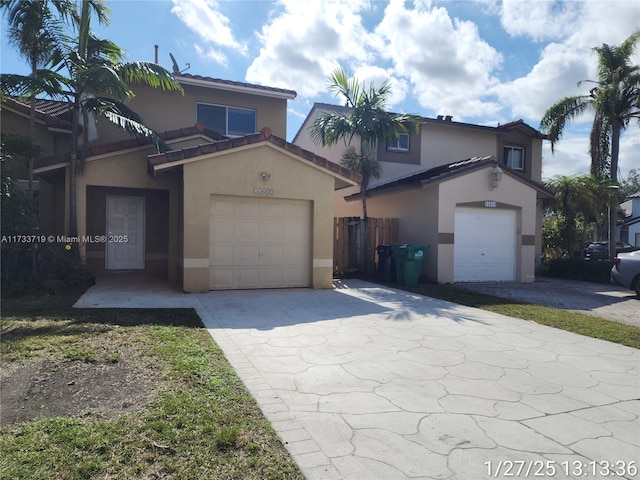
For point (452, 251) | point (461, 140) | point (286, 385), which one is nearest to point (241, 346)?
point (286, 385)

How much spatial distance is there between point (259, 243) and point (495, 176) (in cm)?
805

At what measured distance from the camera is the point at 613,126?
18.3 meters

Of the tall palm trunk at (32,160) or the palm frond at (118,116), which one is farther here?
the palm frond at (118,116)

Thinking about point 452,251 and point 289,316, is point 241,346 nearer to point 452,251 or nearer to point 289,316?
point 289,316

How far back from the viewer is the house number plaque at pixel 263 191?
33.7 feet

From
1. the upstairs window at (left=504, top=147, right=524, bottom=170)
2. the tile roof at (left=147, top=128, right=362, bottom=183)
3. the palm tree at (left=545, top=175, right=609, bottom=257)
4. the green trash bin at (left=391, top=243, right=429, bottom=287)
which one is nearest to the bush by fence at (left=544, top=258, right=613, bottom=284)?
the palm tree at (left=545, top=175, right=609, bottom=257)

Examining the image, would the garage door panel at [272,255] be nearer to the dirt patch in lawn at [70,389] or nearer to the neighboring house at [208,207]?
the neighboring house at [208,207]

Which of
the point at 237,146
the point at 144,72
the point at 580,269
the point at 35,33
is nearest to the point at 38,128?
the point at 35,33

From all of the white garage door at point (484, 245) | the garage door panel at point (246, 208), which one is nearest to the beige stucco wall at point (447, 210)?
the white garage door at point (484, 245)

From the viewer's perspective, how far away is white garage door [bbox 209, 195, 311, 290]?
1018 centimetres

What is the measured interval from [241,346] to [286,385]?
4.93 feet

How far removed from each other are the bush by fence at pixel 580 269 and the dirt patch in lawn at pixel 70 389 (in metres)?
15.9

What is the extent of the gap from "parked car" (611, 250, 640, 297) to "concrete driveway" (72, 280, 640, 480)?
601 centimetres

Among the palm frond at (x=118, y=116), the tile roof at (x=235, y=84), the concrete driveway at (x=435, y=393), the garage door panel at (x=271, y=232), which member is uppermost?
the tile roof at (x=235, y=84)
